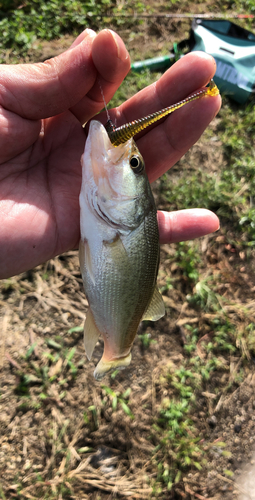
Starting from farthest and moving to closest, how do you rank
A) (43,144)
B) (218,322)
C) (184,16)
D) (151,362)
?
(184,16) → (218,322) → (151,362) → (43,144)

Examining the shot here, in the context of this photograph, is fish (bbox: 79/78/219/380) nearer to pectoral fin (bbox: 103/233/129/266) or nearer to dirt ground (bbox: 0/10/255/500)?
pectoral fin (bbox: 103/233/129/266)

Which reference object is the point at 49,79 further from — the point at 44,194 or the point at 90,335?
the point at 90,335

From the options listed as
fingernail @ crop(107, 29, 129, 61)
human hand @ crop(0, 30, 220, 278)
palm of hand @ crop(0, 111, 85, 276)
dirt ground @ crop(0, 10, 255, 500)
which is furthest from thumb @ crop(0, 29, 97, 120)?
dirt ground @ crop(0, 10, 255, 500)

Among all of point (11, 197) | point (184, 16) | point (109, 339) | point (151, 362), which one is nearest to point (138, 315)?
point (109, 339)

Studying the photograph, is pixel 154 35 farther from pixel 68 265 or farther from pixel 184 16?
pixel 68 265

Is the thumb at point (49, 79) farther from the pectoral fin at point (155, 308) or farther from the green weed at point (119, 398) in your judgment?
the green weed at point (119, 398)

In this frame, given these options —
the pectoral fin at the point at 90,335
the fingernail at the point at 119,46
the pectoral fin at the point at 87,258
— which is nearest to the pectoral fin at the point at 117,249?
the pectoral fin at the point at 87,258

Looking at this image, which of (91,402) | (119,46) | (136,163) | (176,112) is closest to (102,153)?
(136,163)
